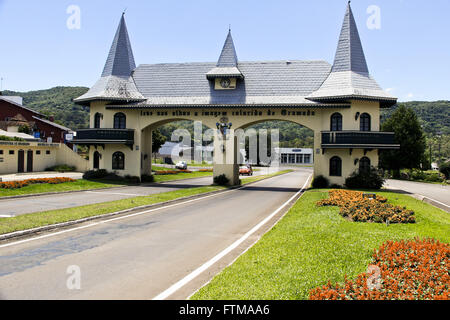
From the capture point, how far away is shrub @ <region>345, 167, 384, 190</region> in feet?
91.9

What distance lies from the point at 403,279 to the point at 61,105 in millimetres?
134075

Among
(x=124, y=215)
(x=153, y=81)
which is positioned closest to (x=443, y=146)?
(x=153, y=81)

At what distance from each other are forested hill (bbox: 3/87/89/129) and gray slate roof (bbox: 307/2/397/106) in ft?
270

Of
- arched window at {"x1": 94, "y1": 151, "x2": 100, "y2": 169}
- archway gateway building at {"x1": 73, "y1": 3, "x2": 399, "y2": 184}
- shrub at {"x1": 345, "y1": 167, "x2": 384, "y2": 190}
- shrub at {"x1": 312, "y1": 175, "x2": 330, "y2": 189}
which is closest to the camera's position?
shrub at {"x1": 345, "y1": 167, "x2": 384, "y2": 190}

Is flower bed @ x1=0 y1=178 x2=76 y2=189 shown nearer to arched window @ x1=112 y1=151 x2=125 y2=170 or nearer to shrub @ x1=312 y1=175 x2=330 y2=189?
arched window @ x1=112 y1=151 x2=125 y2=170

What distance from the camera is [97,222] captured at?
42.5ft

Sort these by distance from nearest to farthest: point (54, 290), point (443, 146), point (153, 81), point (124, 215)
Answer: point (54, 290)
point (124, 215)
point (153, 81)
point (443, 146)

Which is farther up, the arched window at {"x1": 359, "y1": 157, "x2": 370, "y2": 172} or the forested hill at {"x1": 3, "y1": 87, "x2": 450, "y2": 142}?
the forested hill at {"x1": 3, "y1": 87, "x2": 450, "y2": 142}

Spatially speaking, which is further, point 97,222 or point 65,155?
point 65,155

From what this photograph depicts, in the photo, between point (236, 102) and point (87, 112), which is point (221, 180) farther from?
point (87, 112)

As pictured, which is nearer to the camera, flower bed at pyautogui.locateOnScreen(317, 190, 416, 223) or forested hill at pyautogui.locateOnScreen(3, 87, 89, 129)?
flower bed at pyautogui.locateOnScreen(317, 190, 416, 223)

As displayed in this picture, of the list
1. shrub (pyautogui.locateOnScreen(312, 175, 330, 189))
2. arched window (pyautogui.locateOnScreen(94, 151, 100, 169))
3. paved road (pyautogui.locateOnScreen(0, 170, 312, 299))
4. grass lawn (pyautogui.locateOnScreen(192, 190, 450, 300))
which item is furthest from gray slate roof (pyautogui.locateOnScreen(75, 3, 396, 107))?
grass lawn (pyautogui.locateOnScreen(192, 190, 450, 300))
